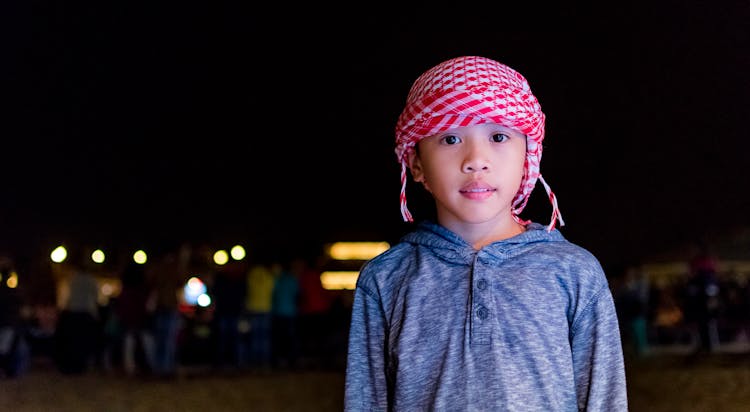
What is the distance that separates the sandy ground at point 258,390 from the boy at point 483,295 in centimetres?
556

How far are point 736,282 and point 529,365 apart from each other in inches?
751

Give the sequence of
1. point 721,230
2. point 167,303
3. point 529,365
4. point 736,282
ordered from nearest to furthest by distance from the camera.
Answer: point 529,365 < point 167,303 < point 736,282 < point 721,230

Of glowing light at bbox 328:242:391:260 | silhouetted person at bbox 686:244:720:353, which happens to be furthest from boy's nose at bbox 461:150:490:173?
glowing light at bbox 328:242:391:260

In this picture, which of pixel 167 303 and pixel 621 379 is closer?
pixel 621 379

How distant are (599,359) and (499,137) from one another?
58cm

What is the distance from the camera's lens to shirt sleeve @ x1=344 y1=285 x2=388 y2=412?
7.16 feet

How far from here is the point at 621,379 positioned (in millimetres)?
2012

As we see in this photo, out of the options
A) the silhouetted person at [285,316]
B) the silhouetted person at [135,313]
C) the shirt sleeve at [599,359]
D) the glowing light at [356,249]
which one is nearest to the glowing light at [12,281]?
the silhouetted person at [135,313]

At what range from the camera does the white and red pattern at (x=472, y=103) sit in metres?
2.05

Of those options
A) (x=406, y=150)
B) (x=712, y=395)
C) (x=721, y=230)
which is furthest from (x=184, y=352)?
(x=721, y=230)

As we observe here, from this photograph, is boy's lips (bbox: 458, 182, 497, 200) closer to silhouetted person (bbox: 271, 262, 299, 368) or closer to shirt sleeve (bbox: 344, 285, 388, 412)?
shirt sleeve (bbox: 344, 285, 388, 412)

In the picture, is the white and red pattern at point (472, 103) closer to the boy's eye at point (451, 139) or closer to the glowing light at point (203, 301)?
the boy's eye at point (451, 139)

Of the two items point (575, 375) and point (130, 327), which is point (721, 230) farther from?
point (575, 375)

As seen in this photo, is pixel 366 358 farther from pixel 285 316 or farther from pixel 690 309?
pixel 690 309
